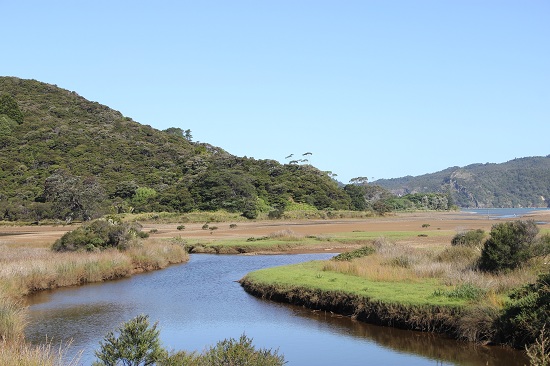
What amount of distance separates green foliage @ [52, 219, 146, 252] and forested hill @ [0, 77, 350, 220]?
51841mm

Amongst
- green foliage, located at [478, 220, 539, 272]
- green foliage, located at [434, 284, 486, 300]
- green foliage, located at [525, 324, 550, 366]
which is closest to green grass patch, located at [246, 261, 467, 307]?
green foliage, located at [434, 284, 486, 300]

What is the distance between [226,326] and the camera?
77.1ft

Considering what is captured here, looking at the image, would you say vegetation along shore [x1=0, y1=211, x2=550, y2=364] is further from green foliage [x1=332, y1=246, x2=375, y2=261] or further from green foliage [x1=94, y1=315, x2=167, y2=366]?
green foliage [x1=94, y1=315, x2=167, y2=366]

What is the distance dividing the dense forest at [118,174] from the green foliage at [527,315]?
8278 centimetres

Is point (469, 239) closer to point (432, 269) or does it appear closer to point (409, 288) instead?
point (432, 269)

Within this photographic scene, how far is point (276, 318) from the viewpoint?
980 inches

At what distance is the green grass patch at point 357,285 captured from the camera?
73.2 ft

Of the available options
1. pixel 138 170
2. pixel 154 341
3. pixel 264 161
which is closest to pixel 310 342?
pixel 154 341

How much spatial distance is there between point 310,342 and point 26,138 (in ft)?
427

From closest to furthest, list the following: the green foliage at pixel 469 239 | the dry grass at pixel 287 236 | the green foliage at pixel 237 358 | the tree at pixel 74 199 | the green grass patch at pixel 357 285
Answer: the green foliage at pixel 237 358, the green grass patch at pixel 357 285, the green foliage at pixel 469 239, the dry grass at pixel 287 236, the tree at pixel 74 199

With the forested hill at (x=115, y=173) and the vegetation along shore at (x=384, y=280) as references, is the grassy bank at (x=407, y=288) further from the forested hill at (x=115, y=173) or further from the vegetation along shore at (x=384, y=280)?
the forested hill at (x=115, y=173)

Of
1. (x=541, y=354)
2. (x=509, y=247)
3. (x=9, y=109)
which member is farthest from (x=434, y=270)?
(x=9, y=109)

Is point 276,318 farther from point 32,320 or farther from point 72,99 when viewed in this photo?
point 72,99

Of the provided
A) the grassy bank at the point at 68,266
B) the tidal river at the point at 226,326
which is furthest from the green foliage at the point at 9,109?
the tidal river at the point at 226,326
